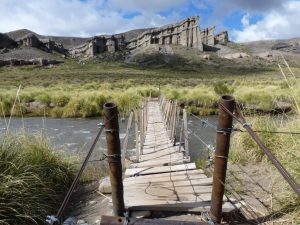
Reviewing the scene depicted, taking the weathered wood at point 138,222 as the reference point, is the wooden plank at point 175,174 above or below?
below

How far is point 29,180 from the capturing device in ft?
15.0

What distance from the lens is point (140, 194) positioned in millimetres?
4512

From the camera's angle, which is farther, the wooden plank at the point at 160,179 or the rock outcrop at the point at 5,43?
the rock outcrop at the point at 5,43

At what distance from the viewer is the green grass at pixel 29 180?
401cm

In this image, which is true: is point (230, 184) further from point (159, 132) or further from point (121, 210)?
point (159, 132)

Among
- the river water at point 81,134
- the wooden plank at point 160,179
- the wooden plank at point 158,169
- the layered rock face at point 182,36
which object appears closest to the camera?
the wooden plank at point 160,179

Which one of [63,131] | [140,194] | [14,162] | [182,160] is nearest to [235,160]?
[182,160]

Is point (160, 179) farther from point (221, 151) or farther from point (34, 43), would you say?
point (34, 43)

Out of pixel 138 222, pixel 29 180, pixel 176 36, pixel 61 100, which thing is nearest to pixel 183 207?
pixel 138 222

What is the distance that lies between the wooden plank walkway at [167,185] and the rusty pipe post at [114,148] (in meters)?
0.29

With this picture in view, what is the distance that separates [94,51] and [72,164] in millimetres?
137359

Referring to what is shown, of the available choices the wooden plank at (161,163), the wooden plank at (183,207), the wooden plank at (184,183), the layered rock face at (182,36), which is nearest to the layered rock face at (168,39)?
the layered rock face at (182,36)

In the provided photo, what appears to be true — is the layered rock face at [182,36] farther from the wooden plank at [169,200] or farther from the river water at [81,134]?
the wooden plank at [169,200]

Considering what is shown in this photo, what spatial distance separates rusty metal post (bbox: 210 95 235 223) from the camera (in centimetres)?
349
